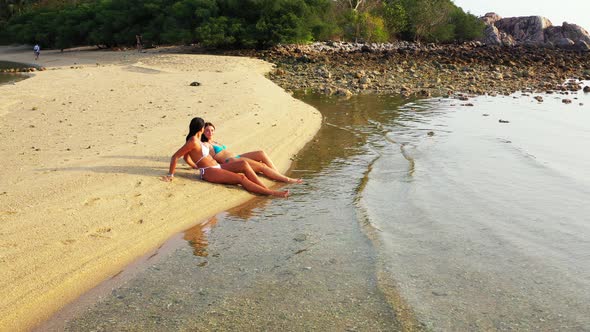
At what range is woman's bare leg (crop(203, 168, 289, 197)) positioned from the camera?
8.24 m

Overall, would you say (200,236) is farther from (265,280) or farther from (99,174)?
(99,174)

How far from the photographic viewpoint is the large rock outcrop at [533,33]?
59.6 m

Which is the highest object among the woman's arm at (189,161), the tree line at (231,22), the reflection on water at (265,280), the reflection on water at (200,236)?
the tree line at (231,22)

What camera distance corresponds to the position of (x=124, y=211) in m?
6.71

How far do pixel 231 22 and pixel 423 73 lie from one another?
16.4m

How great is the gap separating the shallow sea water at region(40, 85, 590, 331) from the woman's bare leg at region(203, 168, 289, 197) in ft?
0.82

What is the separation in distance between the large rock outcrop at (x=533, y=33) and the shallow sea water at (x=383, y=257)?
53974 millimetres

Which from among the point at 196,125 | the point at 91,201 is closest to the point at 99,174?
the point at 91,201

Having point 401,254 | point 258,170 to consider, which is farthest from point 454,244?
point 258,170

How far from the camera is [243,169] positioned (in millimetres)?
8469

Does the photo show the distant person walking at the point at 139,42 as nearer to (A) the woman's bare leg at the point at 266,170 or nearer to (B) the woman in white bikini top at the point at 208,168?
(A) the woman's bare leg at the point at 266,170

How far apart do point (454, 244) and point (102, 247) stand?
4041mm

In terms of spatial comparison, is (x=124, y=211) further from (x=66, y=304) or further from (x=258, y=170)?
(x=258, y=170)

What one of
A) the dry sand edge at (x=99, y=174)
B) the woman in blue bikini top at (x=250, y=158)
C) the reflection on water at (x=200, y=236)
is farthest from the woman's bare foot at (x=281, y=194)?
the reflection on water at (x=200, y=236)
